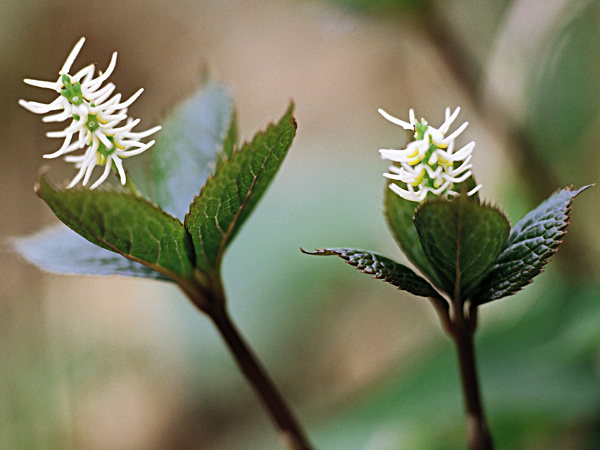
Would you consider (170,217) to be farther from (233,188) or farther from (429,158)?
(429,158)

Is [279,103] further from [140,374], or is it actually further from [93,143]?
[93,143]

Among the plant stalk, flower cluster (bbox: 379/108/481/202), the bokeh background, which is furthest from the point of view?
the bokeh background

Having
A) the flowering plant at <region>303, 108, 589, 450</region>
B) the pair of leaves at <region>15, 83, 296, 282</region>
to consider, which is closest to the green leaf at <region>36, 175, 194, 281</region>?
the pair of leaves at <region>15, 83, 296, 282</region>

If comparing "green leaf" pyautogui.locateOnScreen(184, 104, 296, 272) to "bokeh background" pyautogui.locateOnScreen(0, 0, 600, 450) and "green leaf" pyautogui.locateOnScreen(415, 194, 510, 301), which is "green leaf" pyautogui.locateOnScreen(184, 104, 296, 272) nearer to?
"green leaf" pyautogui.locateOnScreen(415, 194, 510, 301)

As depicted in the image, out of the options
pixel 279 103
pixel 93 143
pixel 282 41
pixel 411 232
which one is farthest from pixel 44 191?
pixel 282 41

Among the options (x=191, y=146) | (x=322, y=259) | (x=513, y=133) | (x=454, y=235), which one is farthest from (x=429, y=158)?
(x=322, y=259)

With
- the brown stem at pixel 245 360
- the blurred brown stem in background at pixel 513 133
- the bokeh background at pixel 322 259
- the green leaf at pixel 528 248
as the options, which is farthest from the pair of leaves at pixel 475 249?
the blurred brown stem in background at pixel 513 133
